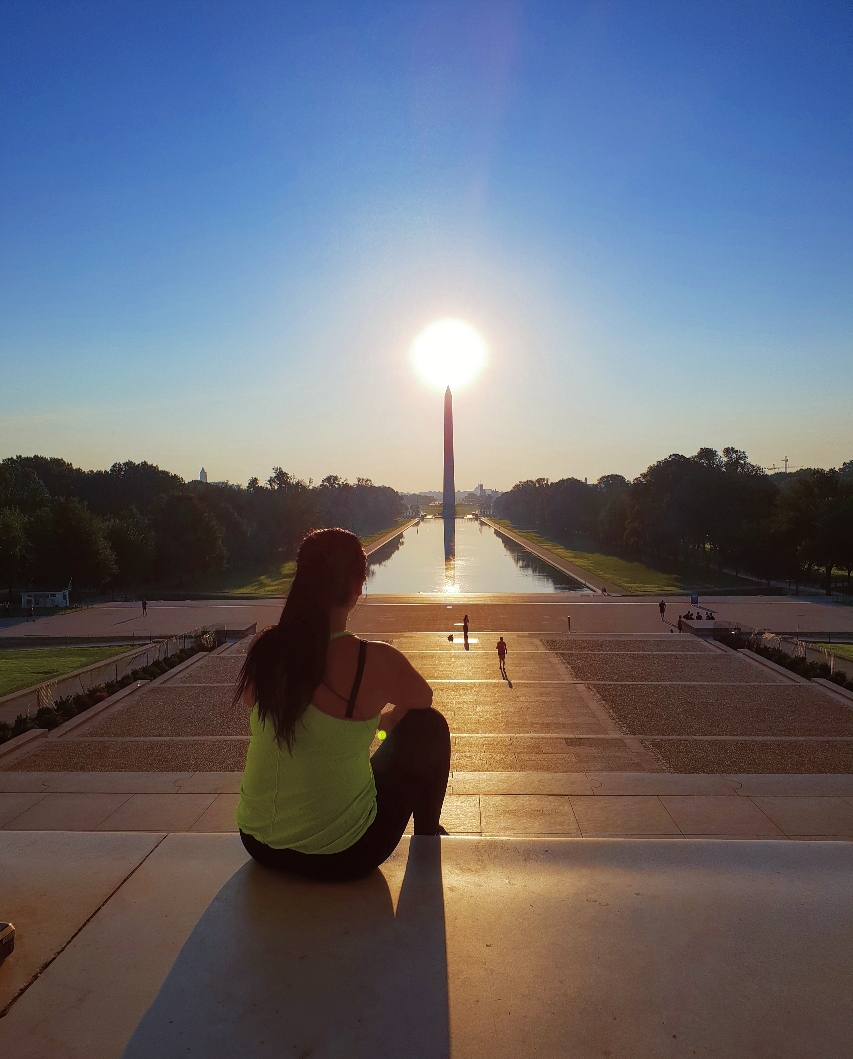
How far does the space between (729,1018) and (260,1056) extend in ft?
4.33

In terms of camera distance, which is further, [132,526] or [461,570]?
[461,570]

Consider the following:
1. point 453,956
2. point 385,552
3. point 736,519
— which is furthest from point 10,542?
point 385,552

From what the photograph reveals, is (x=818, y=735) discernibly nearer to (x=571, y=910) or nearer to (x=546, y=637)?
(x=571, y=910)

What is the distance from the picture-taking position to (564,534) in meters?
109

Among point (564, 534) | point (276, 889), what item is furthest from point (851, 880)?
point (564, 534)

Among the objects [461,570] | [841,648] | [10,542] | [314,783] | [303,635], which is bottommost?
[461,570]

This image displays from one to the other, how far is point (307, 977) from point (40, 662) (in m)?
20.2

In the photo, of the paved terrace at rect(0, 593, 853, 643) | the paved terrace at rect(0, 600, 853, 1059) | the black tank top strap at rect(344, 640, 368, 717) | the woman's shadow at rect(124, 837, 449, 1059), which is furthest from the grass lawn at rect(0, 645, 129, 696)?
the black tank top strap at rect(344, 640, 368, 717)

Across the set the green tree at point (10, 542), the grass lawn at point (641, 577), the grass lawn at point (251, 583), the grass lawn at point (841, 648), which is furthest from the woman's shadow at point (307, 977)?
the grass lawn at point (641, 577)

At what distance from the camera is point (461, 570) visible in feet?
198

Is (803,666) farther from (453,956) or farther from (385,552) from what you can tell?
(385,552)

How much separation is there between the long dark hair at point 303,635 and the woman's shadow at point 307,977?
59 cm

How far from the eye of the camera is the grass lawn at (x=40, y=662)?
16.8 metres

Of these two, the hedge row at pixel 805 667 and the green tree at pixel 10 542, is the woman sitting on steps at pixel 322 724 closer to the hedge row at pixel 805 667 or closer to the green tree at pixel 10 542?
the hedge row at pixel 805 667
